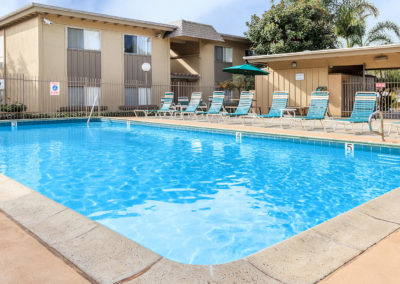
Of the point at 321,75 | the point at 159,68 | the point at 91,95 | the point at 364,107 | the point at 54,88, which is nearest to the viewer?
the point at 364,107

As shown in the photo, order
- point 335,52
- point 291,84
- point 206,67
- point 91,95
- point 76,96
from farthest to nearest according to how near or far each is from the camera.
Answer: point 206,67 < point 91,95 < point 76,96 < point 291,84 < point 335,52

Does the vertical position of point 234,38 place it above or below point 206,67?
above

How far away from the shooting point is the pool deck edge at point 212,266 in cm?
201

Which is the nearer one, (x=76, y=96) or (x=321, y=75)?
(x=321, y=75)

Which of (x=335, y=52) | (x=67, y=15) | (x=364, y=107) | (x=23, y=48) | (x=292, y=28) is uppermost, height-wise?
(x=292, y=28)

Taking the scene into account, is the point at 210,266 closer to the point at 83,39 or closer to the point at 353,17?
the point at 83,39

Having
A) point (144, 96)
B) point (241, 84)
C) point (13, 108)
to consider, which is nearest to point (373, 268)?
point (13, 108)

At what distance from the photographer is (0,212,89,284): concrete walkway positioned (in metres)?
1.94

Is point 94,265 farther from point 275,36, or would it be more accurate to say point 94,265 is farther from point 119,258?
point 275,36

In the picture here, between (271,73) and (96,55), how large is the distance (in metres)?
8.45

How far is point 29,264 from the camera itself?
82.5 inches

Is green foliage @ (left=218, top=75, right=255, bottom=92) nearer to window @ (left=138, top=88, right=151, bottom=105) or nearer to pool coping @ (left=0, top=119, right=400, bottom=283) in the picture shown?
window @ (left=138, top=88, right=151, bottom=105)

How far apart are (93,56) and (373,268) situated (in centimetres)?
1777

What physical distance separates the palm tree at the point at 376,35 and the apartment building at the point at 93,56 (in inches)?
308
